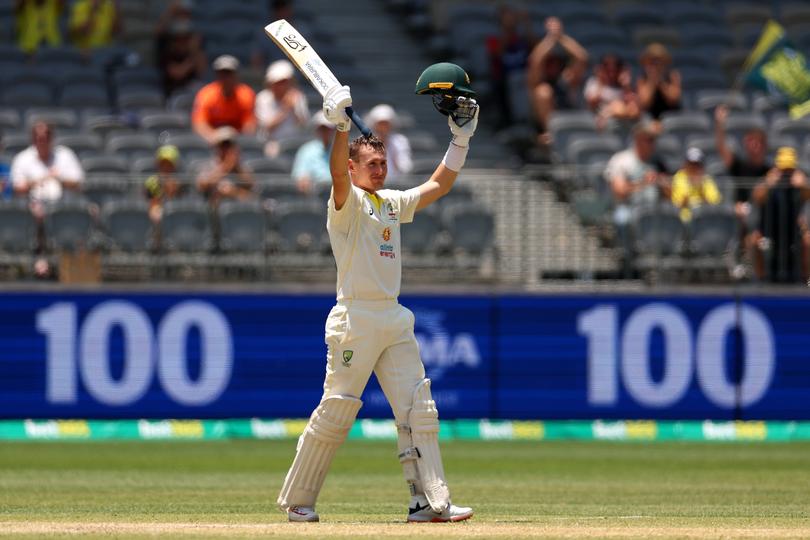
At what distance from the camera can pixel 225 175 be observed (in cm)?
1608

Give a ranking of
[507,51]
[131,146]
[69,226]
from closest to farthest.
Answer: [69,226] → [131,146] → [507,51]

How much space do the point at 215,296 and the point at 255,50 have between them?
5.07 m

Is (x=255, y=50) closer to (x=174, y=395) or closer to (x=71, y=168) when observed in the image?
(x=71, y=168)

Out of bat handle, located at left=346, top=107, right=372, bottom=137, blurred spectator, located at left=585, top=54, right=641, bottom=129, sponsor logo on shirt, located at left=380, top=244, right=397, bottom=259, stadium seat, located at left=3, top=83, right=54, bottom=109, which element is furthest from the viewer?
blurred spectator, located at left=585, top=54, right=641, bottom=129

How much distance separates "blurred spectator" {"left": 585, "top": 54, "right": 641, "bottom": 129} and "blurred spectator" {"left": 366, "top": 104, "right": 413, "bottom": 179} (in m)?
3.46

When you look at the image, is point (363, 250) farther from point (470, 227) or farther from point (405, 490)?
point (470, 227)

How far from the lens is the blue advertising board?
1580cm

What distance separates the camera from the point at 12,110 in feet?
61.0

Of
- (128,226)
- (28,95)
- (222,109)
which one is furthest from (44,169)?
(28,95)

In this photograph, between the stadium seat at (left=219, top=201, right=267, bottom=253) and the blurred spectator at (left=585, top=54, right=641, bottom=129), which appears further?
the blurred spectator at (left=585, top=54, right=641, bottom=129)

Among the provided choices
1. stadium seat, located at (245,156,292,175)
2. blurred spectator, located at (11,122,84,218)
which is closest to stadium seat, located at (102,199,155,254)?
blurred spectator, located at (11,122,84,218)

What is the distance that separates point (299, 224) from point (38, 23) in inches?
245

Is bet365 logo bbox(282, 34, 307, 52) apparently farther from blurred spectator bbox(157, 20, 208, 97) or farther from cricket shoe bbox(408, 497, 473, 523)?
blurred spectator bbox(157, 20, 208, 97)

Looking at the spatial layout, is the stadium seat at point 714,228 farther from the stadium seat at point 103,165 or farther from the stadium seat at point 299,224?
the stadium seat at point 103,165
